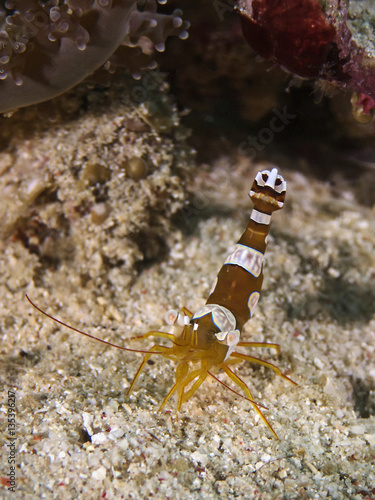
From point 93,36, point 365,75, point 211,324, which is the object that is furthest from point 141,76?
point 211,324

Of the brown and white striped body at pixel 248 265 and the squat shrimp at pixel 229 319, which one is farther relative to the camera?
the brown and white striped body at pixel 248 265

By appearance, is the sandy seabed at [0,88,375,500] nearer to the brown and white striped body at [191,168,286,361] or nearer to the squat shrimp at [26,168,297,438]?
the squat shrimp at [26,168,297,438]

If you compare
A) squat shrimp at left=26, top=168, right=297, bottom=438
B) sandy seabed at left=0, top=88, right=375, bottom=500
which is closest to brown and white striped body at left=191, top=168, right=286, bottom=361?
squat shrimp at left=26, top=168, right=297, bottom=438

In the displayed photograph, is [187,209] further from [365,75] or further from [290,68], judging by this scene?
[365,75]

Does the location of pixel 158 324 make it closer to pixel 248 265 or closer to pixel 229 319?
pixel 229 319

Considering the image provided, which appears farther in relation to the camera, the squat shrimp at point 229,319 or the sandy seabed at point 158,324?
the squat shrimp at point 229,319

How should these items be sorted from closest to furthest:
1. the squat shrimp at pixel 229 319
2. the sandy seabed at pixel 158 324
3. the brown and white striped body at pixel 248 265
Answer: the sandy seabed at pixel 158 324 < the squat shrimp at pixel 229 319 < the brown and white striped body at pixel 248 265

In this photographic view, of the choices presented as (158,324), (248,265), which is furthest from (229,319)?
(158,324)

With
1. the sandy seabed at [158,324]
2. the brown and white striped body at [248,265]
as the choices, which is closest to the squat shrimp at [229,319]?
the brown and white striped body at [248,265]

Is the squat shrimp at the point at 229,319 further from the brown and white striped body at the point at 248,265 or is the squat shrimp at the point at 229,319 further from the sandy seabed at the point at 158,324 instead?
the sandy seabed at the point at 158,324

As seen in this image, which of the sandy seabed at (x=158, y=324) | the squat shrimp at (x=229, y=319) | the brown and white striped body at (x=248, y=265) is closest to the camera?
the sandy seabed at (x=158, y=324)
